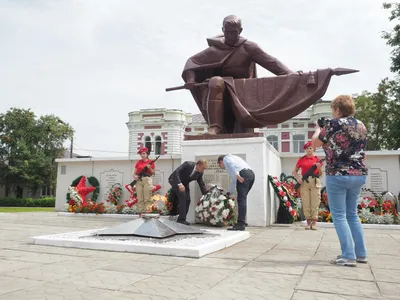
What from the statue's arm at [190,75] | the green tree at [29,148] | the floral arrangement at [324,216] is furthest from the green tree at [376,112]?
the green tree at [29,148]

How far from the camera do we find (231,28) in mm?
9055

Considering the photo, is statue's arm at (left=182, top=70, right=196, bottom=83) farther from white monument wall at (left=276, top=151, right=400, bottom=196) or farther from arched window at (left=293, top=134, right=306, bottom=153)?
arched window at (left=293, top=134, right=306, bottom=153)

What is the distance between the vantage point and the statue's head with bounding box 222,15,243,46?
9023 millimetres

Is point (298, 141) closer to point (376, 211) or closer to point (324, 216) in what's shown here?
point (376, 211)

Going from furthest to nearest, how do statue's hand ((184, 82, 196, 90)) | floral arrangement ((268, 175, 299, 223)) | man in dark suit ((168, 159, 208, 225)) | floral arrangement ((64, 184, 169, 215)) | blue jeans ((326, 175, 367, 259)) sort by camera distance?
floral arrangement ((64, 184, 169, 215))
statue's hand ((184, 82, 196, 90))
floral arrangement ((268, 175, 299, 223))
man in dark suit ((168, 159, 208, 225))
blue jeans ((326, 175, 367, 259))

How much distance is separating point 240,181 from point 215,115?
3.12 m

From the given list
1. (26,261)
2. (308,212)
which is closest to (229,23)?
(308,212)

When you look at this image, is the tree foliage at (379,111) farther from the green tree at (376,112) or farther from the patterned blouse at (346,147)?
the patterned blouse at (346,147)

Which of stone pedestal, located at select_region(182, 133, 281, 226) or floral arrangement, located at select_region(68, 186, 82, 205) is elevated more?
stone pedestal, located at select_region(182, 133, 281, 226)

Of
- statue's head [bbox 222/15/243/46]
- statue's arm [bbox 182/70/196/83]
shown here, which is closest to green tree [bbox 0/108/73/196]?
statue's arm [bbox 182/70/196/83]

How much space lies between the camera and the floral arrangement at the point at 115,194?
14.5 meters

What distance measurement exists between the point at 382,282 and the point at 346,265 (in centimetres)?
69

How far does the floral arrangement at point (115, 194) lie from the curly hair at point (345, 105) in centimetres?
1184

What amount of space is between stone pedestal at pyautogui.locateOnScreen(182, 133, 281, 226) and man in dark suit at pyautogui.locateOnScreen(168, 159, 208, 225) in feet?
2.82
